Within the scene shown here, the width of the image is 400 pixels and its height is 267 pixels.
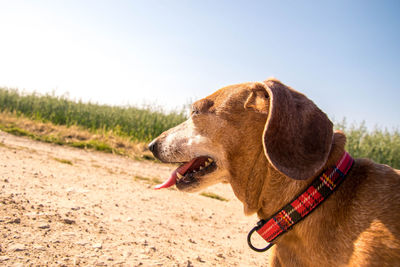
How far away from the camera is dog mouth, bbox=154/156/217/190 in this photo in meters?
2.74

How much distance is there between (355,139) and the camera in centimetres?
1140

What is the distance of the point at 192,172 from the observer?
2885 mm

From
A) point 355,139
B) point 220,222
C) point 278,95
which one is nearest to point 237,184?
point 278,95

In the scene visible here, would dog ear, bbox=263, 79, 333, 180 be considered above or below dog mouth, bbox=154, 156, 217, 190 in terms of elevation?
above

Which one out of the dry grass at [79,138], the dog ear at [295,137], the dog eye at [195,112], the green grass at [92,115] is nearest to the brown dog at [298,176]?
the dog ear at [295,137]

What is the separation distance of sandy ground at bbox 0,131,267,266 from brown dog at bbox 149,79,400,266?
41.7 inches

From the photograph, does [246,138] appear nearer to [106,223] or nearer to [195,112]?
[195,112]

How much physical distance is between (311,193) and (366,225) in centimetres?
36

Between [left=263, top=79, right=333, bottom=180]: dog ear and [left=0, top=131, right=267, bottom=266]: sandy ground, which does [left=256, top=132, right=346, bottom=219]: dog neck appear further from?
[left=0, top=131, right=267, bottom=266]: sandy ground

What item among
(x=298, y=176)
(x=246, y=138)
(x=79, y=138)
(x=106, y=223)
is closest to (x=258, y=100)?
(x=246, y=138)

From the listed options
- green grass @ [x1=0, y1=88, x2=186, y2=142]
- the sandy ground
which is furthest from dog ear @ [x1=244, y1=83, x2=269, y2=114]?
green grass @ [x1=0, y1=88, x2=186, y2=142]

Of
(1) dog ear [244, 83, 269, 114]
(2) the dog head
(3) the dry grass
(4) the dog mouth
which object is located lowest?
(3) the dry grass

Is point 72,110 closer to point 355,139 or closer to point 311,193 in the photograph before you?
point 355,139

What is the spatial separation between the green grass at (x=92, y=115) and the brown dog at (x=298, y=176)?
10.1m
